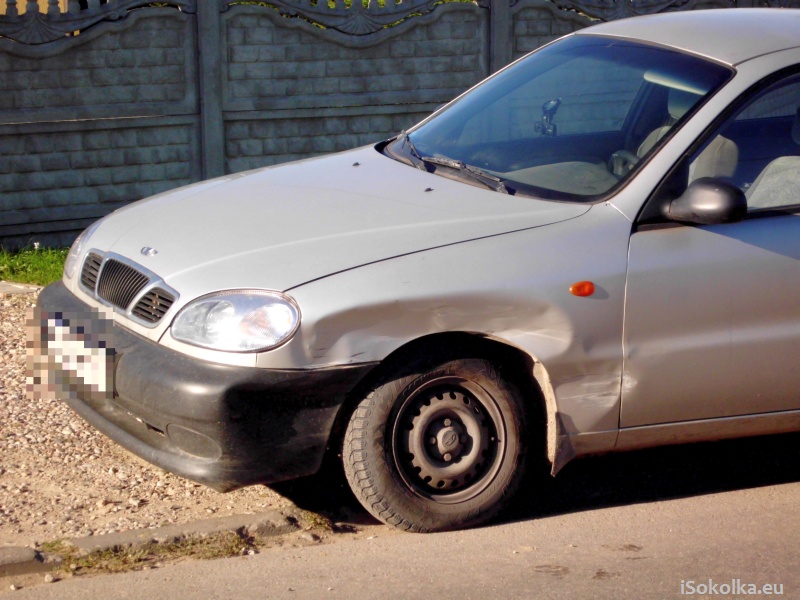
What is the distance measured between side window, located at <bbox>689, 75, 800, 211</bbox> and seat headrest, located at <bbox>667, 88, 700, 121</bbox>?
166mm

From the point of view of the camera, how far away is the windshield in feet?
14.2

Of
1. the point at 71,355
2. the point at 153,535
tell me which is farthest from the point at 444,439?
the point at 71,355

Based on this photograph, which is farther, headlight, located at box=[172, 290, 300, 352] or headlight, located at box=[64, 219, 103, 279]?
headlight, located at box=[64, 219, 103, 279]

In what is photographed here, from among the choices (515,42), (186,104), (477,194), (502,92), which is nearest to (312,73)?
(186,104)

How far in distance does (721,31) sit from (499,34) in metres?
6.39

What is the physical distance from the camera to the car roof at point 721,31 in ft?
14.5

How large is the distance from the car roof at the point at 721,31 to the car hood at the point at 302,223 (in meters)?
0.97

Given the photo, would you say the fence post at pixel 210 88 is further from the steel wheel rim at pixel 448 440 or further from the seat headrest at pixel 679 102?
the steel wheel rim at pixel 448 440

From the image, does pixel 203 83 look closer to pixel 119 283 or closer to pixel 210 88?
pixel 210 88

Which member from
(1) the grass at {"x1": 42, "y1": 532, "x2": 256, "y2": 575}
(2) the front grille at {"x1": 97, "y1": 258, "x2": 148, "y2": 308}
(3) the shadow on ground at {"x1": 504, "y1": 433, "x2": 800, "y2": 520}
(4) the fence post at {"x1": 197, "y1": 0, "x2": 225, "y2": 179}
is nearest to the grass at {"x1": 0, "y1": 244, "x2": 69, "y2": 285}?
(4) the fence post at {"x1": 197, "y1": 0, "x2": 225, "y2": 179}

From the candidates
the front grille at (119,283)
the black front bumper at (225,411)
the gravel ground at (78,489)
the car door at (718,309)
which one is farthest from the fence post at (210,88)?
the car door at (718,309)

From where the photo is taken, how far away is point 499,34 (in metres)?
10.8

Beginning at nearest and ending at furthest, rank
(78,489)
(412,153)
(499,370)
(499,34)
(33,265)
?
(499,370), (78,489), (412,153), (33,265), (499,34)

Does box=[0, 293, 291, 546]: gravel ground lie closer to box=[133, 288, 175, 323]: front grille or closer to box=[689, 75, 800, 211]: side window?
box=[133, 288, 175, 323]: front grille
